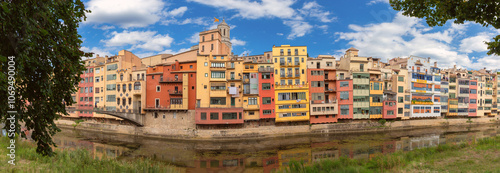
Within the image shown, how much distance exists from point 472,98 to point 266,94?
55295mm

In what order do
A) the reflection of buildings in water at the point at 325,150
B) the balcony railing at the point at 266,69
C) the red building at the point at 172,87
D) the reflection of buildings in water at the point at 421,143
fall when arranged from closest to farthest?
the reflection of buildings in water at the point at 325,150
the reflection of buildings in water at the point at 421,143
the red building at the point at 172,87
the balcony railing at the point at 266,69

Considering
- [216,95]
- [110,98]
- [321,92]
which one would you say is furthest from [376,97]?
[110,98]

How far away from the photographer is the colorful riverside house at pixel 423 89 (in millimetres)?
51594

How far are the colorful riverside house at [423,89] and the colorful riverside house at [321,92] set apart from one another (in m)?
20.0

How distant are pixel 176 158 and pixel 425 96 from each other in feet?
179

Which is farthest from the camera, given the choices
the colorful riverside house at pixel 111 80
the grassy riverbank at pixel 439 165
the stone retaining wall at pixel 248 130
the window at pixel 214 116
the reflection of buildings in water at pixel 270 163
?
the colorful riverside house at pixel 111 80

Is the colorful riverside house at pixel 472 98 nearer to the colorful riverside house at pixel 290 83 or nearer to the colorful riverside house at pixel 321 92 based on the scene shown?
the colorful riverside house at pixel 321 92

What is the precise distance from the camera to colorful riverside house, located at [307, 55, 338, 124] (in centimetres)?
4297

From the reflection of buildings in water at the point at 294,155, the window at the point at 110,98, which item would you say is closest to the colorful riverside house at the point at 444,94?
Answer: the reflection of buildings in water at the point at 294,155

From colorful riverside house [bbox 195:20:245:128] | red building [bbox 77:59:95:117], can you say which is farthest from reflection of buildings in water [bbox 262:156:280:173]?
red building [bbox 77:59:95:117]

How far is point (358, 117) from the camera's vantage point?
148ft

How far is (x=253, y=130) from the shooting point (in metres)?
38.5

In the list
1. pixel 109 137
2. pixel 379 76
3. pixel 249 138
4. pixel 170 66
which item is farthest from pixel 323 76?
pixel 109 137

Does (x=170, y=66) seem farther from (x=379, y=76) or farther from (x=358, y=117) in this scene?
(x=379, y=76)
